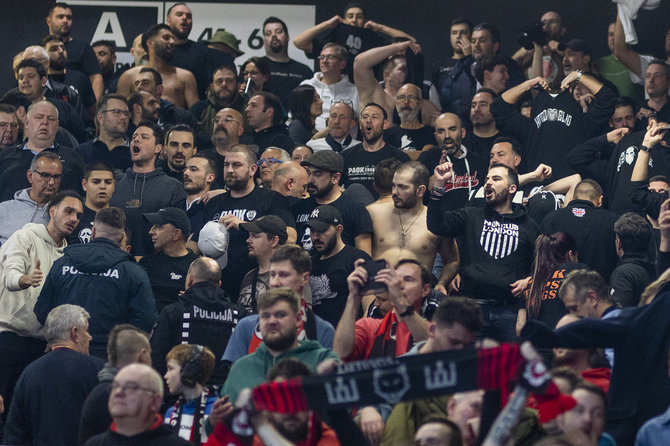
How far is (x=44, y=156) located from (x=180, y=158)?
1574 mm

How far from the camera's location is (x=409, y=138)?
1223 cm

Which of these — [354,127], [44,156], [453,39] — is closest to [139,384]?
[44,156]

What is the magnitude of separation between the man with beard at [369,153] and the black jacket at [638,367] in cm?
506

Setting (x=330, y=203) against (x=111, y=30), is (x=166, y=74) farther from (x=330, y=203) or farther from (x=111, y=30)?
(x=330, y=203)

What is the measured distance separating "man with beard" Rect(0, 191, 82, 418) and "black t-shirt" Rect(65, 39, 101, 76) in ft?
16.1

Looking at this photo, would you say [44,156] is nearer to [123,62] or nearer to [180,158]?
[180,158]

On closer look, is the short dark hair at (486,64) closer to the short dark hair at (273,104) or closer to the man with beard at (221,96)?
the short dark hair at (273,104)

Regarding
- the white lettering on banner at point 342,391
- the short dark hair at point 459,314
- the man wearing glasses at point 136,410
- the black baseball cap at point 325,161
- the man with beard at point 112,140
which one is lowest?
the man wearing glasses at point 136,410

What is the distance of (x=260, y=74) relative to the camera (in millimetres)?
13531

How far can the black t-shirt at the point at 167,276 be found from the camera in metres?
9.09

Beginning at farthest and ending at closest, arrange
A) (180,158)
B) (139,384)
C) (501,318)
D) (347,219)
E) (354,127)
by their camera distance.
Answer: (354,127), (180,158), (347,219), (501,318), (139,384)

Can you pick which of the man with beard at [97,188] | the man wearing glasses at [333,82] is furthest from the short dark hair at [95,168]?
the man wearing glasses at [333,82]

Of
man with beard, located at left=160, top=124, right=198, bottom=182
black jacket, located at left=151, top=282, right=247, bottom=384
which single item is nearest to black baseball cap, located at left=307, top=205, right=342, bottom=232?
black jacket, located at left=151, top=282, right=247, bottom=384

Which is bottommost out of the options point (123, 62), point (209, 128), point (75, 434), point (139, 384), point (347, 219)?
point (75, 434)
